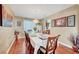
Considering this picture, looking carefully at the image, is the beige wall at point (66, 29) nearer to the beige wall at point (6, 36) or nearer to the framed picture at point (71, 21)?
the framed picture at point (71, 21)

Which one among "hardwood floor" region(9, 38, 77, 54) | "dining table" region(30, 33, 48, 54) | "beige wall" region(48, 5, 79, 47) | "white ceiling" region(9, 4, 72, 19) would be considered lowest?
"hardwood floor" region(9, 38, 77, 54)

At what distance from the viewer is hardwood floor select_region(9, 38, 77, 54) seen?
5.57ft

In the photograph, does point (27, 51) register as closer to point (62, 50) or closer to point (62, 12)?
point (62, 50)

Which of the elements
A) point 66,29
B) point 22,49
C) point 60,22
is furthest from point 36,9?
point 22,49

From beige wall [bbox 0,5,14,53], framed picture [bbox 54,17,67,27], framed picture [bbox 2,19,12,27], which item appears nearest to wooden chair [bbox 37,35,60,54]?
framed picture [bbox 54,17,67,27]

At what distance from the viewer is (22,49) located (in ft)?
5.85

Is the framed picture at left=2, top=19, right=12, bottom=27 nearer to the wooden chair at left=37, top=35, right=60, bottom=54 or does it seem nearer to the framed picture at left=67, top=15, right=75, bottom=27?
the wooden chair at left=37, top=35, right=60, bottom=54

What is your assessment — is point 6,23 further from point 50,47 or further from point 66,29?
point 66,29

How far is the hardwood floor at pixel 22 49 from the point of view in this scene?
170cm

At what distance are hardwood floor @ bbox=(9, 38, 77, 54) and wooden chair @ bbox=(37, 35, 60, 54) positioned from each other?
A: 0.08 metres

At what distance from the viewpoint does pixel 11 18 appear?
5.98ft

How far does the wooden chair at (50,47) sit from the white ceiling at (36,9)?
1.40 feet
